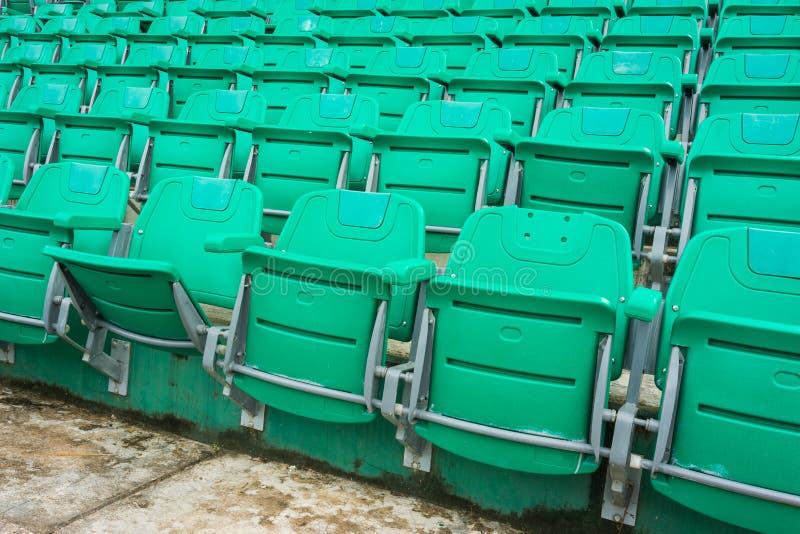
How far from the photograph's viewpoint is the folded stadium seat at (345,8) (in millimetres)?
4254

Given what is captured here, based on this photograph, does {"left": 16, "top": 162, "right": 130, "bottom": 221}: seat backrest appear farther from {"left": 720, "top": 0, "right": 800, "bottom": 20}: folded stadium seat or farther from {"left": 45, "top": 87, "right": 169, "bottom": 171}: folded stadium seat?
{"left": 720, "top": 0, "right": 800, "bottom": 20}: folded stadium seat

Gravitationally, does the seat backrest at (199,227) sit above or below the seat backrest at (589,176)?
below

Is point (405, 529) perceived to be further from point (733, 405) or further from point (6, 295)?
point (6, 295)

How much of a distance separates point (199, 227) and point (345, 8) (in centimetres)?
302

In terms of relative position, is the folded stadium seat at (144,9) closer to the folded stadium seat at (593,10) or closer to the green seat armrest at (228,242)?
the folded stadium seat at (593,10)

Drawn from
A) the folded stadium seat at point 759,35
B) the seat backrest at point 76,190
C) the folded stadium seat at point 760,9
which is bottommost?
the seat backrest at point 76,190

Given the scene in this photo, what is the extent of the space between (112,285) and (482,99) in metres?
1.53

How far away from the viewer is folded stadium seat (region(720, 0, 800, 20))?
3191mm

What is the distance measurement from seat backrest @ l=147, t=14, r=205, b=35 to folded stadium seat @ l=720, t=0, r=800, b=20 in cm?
286

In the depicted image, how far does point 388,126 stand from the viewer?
2.78 metres

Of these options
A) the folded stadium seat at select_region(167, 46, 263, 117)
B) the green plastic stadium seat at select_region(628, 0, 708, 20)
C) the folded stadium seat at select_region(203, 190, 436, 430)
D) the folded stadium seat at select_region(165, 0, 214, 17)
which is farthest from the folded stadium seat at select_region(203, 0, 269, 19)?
the folded stadium seat at select_region(203, 190, 436, 430)

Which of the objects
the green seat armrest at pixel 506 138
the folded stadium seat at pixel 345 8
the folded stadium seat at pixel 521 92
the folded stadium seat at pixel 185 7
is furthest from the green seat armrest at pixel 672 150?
the folded stadium seat at pixel 185 7

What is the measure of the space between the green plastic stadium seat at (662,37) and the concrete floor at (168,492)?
7.26ft

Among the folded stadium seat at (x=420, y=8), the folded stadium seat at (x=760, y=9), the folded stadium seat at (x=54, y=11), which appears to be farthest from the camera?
the folded stadium seat at (x=54, y=11)
